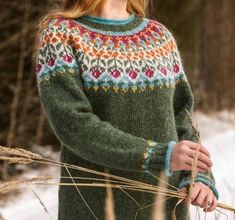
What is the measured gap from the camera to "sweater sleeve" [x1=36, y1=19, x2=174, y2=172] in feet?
5.00

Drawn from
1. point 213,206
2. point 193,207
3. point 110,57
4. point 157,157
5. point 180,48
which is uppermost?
point 110,57

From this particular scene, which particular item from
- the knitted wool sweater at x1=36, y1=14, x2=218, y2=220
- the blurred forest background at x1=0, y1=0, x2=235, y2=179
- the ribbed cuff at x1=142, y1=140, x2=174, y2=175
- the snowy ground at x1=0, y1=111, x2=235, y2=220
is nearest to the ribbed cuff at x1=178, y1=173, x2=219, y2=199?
the knitted wool sweater at x1=36, y1=14, x2=218, y2=220

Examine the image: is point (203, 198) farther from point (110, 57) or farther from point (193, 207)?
point (193, 207)

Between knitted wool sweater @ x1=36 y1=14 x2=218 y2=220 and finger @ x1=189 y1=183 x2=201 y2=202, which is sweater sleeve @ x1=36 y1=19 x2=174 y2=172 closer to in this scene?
knitted wool sweater @ x1=36 y1=14 x2=218 y2=220

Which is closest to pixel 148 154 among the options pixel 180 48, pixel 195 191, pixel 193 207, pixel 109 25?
pixel 195 191

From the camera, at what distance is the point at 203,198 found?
5.10 ft

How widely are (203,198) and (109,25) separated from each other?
0.54m

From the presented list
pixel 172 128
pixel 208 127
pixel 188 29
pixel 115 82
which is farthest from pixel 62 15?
pixel 188 29

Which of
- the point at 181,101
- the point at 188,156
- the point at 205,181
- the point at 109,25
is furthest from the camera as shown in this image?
the point at 181,101

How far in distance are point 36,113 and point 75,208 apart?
4.09 meters

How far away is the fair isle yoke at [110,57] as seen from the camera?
1.65 metres

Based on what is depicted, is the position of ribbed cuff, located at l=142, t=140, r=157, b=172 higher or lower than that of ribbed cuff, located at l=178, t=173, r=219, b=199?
higher

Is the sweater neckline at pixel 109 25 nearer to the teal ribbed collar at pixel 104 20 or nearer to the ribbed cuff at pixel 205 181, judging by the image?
the teal ribbed collar at pixel 104 20

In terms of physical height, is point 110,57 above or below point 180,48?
above
